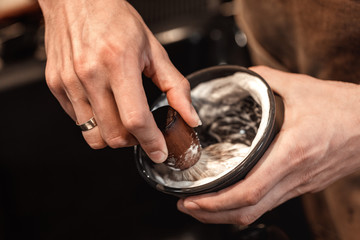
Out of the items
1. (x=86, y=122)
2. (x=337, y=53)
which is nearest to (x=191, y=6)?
(x=337, y=53)

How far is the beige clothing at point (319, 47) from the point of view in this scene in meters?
0.67

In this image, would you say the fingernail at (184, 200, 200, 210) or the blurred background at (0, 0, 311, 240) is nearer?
the fingernail at (184, 200, 200, 210)

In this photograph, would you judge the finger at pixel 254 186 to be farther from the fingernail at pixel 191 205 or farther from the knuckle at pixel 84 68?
the knuckle at pixel 84 68

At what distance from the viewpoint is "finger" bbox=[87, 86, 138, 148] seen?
53 centimetres

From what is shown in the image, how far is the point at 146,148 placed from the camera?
1.76 feet

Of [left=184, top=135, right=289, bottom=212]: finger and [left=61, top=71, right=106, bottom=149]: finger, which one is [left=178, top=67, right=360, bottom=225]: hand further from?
[left=61, top=71, right=106, bottom=149]: finger

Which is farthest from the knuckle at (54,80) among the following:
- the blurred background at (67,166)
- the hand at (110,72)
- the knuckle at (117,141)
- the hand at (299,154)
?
the blurred background at (67,166)

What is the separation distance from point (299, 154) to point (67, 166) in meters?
0.80

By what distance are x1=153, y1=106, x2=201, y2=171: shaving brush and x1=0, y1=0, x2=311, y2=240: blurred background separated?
382 mm

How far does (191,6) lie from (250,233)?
2.80 feet

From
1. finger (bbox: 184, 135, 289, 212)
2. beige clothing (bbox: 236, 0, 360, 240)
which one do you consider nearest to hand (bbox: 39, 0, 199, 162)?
finger (bbox: 184, 135, 289, 212)

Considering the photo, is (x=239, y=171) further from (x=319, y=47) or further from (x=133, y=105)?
(x=319, y=47)

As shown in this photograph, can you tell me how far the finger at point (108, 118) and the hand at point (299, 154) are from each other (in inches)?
5.8

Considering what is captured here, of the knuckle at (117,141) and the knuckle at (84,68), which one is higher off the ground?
the knuckle at (84,68)
